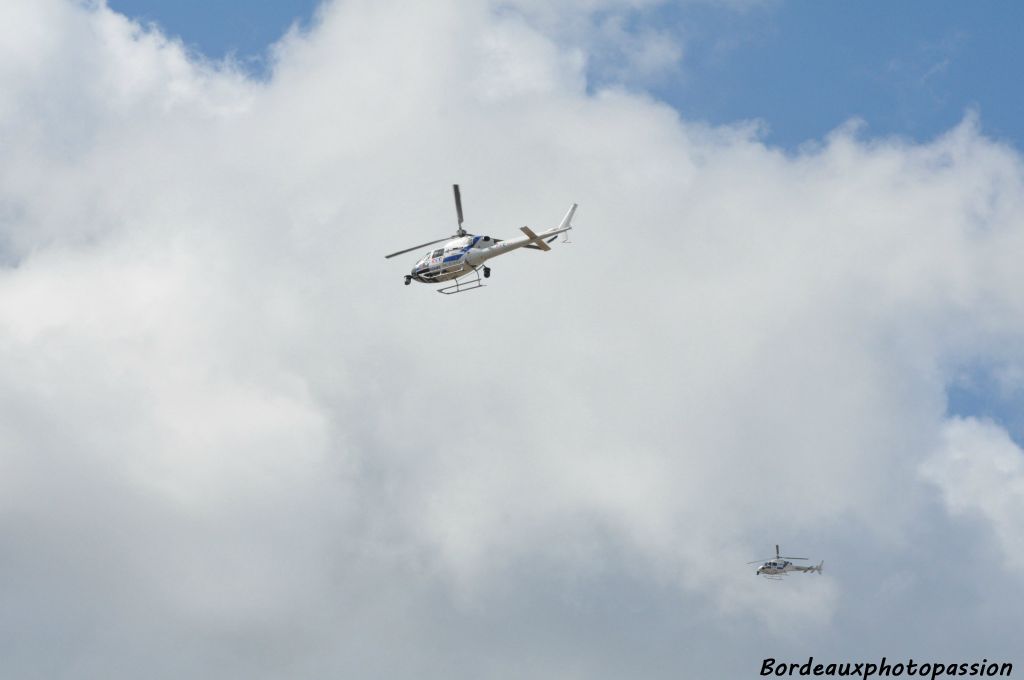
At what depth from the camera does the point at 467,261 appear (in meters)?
136

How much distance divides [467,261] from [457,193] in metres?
6.43

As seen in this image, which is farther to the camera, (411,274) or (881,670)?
(411,274)

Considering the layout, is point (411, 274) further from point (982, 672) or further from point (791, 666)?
point (982, 672)

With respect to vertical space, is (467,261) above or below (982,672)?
above

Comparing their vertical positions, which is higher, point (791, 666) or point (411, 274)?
point (411, 274)

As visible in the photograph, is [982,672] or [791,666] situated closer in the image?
[791,666]

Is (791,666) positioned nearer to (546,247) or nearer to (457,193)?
(546,247)

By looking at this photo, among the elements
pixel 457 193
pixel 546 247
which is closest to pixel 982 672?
pixel 546 247

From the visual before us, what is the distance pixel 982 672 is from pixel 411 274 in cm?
6830

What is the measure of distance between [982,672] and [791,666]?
23.1 metres

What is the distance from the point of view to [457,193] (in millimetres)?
136000

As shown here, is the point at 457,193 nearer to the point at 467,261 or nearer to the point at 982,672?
the point at 467,261

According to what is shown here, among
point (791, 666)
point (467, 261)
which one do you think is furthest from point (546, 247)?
point (791, 666)

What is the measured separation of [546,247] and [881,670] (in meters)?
49.3
